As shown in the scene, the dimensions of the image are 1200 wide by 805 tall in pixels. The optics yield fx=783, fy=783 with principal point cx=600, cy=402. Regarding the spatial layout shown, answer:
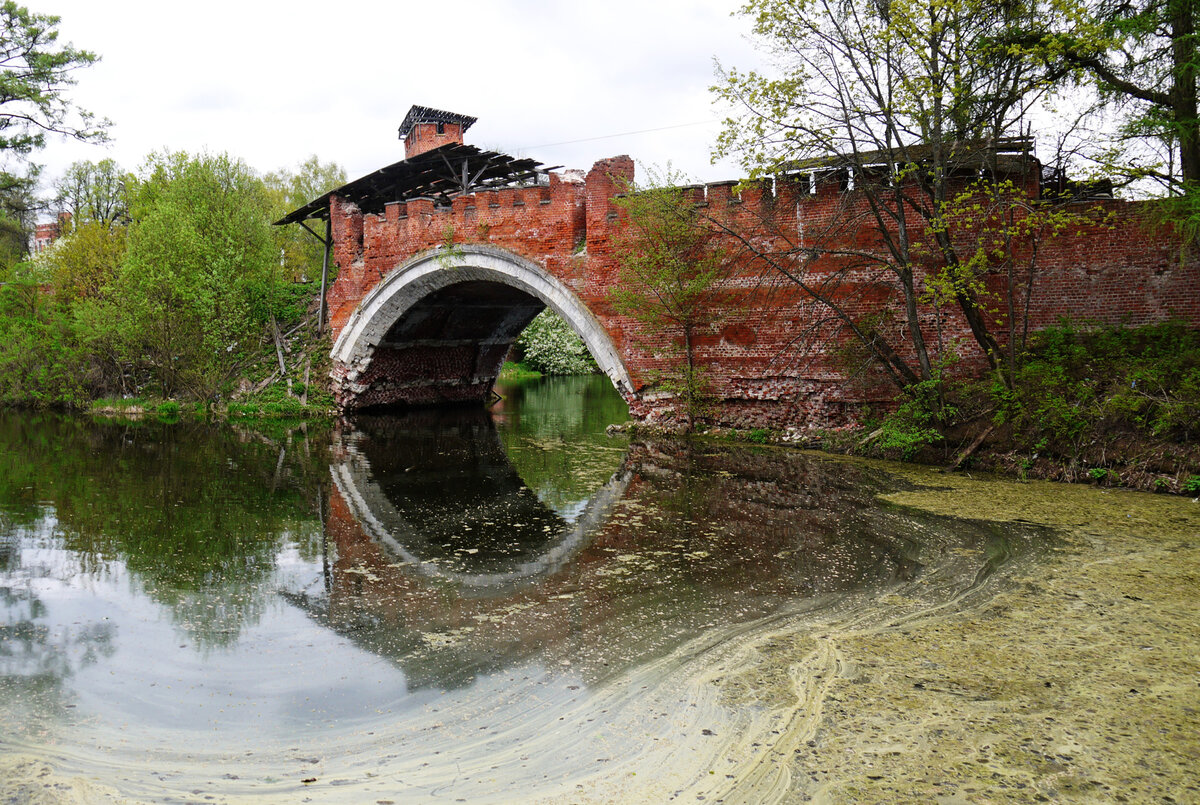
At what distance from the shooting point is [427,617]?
5.08 m

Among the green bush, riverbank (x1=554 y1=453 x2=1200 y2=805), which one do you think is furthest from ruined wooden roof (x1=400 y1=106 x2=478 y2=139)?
riverbank (x1=554 y1=453 x2=1200 y2=805)

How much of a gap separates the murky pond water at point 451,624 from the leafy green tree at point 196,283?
9264 mm

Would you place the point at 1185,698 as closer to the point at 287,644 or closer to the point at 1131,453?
the point at 287,644

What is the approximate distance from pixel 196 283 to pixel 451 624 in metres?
16.9

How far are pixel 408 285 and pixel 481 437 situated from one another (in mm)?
4376

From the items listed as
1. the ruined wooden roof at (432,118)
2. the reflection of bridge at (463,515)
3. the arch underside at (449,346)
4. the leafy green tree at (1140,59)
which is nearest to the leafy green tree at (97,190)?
the ruined wooden roof at (432,118)

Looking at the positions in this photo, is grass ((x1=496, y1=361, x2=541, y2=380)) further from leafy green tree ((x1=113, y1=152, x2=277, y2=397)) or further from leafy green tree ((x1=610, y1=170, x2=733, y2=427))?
leafy green tree ((x1=610, y1=170, x2=733, y2=427))

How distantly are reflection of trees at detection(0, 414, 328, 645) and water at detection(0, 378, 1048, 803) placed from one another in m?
0.05

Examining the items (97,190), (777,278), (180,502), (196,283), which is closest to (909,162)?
(777,278)

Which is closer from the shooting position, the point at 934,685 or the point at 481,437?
the point at 934,685

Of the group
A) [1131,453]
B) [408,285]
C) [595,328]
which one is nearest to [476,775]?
[1131,453]

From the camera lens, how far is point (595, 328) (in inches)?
560

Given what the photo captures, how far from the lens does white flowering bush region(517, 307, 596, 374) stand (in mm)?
35906

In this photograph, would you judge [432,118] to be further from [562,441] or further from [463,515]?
[463,515]
